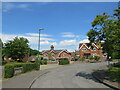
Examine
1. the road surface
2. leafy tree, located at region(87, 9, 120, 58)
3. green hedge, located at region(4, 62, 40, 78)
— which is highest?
leafy tree, located at region(87, 9, 120, 58)

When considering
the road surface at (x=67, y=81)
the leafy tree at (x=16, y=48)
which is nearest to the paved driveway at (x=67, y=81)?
the road surface at (x=67, y=81)

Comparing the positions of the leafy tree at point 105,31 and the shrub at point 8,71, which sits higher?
the leafy tree at point 105,31

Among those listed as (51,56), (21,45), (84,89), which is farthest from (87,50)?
(84,89)

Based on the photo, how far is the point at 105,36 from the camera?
16359mm

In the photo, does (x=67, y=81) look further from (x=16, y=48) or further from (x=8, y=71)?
(x=16, y=48)

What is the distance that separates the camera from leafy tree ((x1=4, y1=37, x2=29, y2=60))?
4940cm

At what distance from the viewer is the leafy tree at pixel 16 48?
49.4 m

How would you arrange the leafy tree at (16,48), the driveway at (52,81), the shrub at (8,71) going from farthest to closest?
1. the leafy tree at (16,48)
2. the shrub at (8,71)
3. the driveway at (52,81)

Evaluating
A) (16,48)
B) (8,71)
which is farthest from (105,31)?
(16,48)

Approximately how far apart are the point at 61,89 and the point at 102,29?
28.6 feet

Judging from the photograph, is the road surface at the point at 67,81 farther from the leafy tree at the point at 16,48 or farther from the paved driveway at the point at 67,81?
the leafy tree at the point at 16,48

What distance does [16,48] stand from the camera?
48.8 m

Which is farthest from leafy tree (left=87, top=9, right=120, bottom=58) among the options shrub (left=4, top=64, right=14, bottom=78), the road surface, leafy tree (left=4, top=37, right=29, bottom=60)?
leafy tree (left=4, top=37, right=29, bottom=60)

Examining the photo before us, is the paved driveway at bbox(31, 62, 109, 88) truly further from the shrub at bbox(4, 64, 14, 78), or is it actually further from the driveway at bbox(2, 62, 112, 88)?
the shrub at bbox(4, 64, 14, 78)
